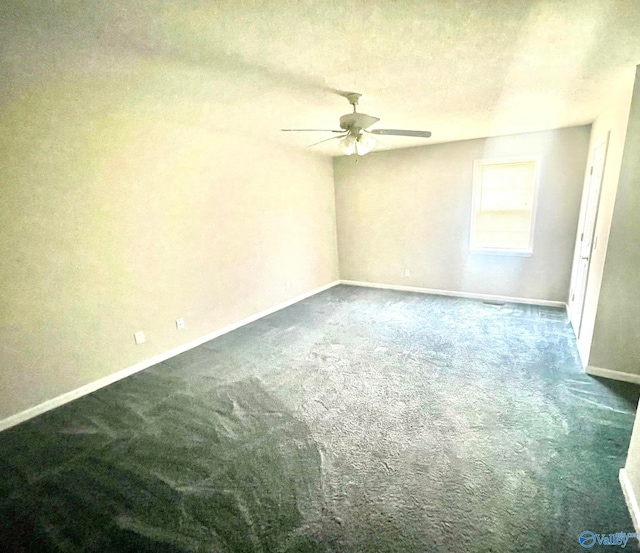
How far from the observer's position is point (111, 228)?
2.67 meters

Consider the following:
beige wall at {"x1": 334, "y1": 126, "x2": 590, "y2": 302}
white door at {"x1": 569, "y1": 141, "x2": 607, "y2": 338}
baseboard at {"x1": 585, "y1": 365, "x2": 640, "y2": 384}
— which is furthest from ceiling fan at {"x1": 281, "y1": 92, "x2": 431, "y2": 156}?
baseboard at {"x1": 585, "y1": 365, "x2": 640, "y2": 384}

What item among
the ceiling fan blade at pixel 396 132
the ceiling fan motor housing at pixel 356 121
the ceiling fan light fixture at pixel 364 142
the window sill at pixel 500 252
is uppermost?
the ceiling fan motor housing at pixel 356 121

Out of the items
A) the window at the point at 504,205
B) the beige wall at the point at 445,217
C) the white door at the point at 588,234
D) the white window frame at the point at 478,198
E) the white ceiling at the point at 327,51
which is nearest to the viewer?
the white ceiling at the point at 327,51

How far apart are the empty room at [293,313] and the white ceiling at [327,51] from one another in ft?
0.06

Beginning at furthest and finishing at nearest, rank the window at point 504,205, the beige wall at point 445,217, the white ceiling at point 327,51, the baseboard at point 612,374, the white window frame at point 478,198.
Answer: the window at point 504,205 → the white window frame at point 478,198 → the beige wall at point 445,217 → the baseboard at point 612,374 → the white ceiling at point 327,51

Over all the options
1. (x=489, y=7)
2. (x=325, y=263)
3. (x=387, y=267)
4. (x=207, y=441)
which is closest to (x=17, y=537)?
(x=207, y=441)

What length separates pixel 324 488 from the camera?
5.24 feet

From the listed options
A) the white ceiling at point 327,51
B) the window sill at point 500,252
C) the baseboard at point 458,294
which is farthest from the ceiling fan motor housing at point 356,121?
the baseboard at point 458,294

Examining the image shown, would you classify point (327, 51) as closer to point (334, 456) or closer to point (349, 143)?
point (349, 143)

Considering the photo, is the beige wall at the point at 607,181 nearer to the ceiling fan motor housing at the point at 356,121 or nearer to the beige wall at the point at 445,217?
the beige wall at the point at 445,217

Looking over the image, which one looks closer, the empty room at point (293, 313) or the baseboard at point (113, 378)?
the empty room at point (293, 313)

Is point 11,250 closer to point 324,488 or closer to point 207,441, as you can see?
point 207,441

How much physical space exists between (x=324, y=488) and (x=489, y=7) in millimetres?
2513

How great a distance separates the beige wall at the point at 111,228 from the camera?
218 cm
